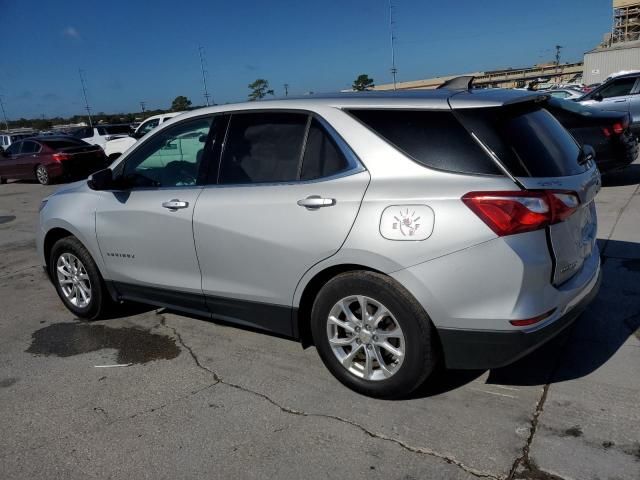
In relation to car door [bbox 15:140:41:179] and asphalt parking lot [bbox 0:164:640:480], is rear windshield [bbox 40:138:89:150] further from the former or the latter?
asphalt parking lot [bbox 0:164:640:480]

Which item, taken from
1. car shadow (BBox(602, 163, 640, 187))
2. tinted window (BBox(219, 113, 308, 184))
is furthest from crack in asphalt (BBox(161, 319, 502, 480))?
car shadow (BBox(602, 163, 640, 187))

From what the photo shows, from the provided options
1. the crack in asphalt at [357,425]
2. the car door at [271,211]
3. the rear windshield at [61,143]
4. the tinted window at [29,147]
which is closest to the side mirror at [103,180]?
the car door at [271,211]

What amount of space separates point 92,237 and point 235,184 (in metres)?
1.56

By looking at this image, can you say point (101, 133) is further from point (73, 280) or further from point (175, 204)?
point (175, 204)

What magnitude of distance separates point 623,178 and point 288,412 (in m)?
8.93

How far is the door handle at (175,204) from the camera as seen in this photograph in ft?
12.1

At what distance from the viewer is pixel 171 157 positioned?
160 inches

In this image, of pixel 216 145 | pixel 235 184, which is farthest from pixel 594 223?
pixel 216 145

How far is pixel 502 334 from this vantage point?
2.65 m

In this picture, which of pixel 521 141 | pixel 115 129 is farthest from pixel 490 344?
pixel 115 129

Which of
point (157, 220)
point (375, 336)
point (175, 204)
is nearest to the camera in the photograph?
point (375, 336)

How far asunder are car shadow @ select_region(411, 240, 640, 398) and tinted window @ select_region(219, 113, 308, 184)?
5.21 feet

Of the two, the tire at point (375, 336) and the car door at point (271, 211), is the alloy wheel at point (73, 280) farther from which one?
the tire at point (375, 336)

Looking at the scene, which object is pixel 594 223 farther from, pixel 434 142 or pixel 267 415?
pixel 267 415
